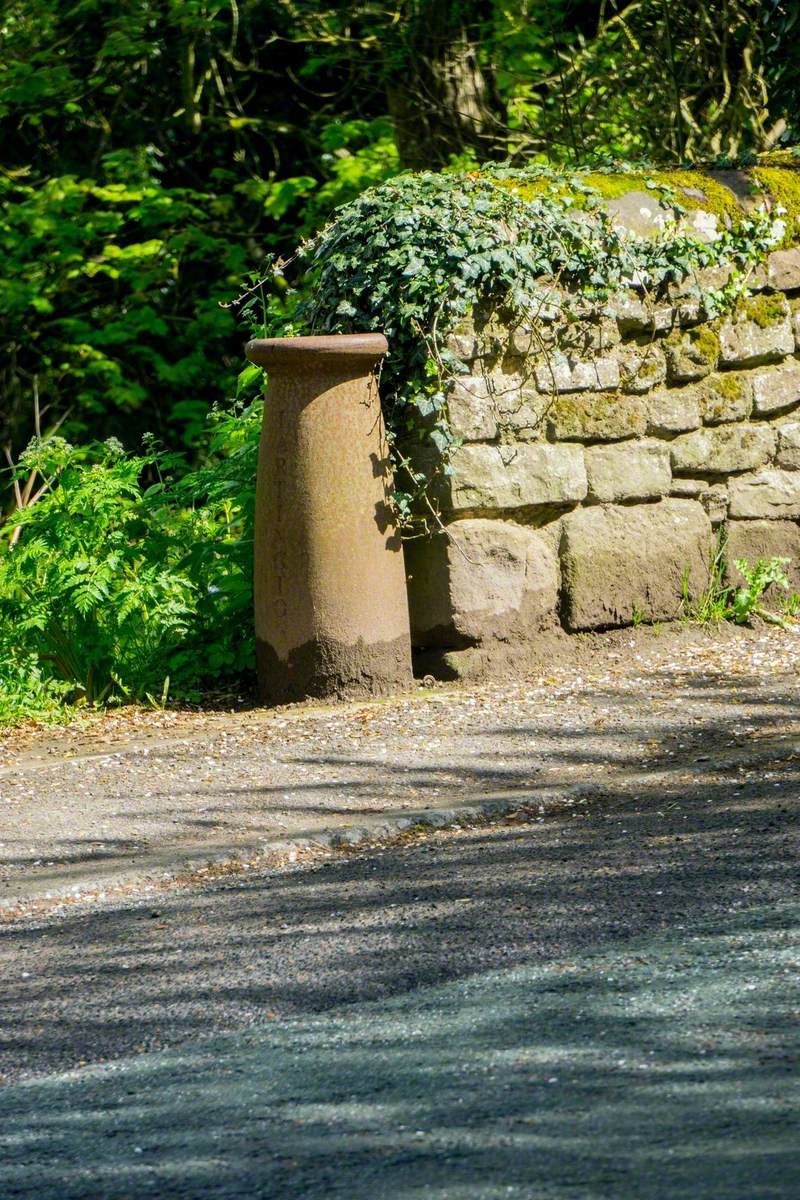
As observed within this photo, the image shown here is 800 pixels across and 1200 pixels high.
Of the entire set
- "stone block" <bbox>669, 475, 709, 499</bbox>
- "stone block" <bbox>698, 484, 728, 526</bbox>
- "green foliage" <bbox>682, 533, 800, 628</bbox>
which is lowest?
"green foliage" <bbox>682, 533, 800, 628</bbox>

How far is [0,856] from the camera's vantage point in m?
4.61

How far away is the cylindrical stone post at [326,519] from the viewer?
6.18 meters

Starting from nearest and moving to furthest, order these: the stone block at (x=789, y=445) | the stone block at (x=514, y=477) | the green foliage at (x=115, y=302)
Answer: the stone block at (x=514, y=477)
the stone block at (x=789, y=445)
the green foliage at (x=115, y=302)

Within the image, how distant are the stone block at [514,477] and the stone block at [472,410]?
0.06m

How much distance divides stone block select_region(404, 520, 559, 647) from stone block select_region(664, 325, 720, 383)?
108cm

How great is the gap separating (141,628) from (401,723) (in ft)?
4.62

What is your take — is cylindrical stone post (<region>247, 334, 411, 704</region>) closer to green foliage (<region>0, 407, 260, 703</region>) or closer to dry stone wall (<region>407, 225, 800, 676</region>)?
dry stone wall (<region>407, 225, 800, 676</region>)

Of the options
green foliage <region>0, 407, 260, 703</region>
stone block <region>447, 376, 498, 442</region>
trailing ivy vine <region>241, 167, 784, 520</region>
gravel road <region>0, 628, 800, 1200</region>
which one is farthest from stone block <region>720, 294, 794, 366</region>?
gravel road <region>0, 628, 800, 1200</region>

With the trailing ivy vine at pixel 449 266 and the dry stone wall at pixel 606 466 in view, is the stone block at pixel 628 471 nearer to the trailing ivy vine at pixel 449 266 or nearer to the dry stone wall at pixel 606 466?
the dry stone wall at pixel 606 466

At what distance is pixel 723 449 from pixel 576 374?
917mm

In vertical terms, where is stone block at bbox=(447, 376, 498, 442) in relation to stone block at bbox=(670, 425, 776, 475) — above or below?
above

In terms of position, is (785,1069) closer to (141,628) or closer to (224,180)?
(141,628)

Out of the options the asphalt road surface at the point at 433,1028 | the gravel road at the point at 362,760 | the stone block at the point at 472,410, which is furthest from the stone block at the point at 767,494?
the asphalt road surface at the point at 433,1028

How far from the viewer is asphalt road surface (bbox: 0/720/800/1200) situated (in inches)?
Result: 99.6
